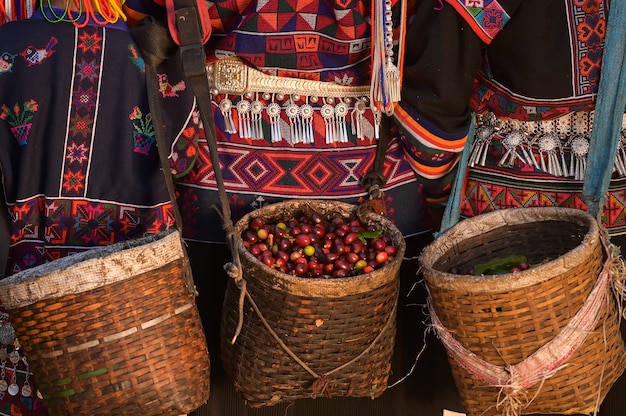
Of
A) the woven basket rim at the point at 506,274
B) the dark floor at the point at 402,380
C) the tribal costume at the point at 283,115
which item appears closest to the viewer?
the woven basket rim at the point at 506,274

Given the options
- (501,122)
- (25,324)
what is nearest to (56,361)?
(25,324)

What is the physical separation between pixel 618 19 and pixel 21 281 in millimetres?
1628

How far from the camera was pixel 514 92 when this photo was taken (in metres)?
2.34

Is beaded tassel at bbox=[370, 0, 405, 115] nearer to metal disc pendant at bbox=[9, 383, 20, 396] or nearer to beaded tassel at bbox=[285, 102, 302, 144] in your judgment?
beaded tassel at bbox=[285, 102, 302, 144]

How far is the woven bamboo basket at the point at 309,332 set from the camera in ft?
6.87

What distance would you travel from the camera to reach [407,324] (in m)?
2.75

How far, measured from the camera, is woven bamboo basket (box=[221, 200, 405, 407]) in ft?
6.87

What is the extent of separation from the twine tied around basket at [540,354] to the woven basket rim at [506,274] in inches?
4.8

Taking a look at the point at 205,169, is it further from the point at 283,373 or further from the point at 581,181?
the point at 581,181

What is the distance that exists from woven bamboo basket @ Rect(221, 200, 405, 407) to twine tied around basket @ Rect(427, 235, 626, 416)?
195 mm

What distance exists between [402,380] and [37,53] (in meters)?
1.52

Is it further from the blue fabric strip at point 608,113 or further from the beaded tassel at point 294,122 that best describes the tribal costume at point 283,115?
the blue fabric strip at point 608,113

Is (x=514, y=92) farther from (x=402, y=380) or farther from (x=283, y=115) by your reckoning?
(x=402, y=380)

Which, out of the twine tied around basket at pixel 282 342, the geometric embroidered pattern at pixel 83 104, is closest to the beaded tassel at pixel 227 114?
the geometric embroidered pattern at pixel 83 104
